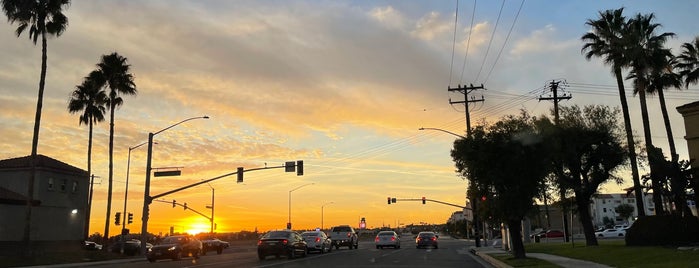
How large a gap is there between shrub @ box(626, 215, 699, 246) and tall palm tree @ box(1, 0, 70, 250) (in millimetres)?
35231

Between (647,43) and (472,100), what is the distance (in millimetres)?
14742

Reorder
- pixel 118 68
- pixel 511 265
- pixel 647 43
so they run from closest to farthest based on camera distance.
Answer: pixel 511 265 < pixel 647 43 < pixel 118 68

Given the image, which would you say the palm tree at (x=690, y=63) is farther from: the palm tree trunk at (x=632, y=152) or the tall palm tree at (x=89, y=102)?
the tall palm tree at (x=89, y=102)

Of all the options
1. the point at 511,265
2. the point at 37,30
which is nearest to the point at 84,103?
the point at 37,30

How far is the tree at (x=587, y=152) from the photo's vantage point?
3409cm

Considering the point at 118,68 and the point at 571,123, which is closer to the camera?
the point at 571,123

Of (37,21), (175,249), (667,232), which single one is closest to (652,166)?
(667,232)

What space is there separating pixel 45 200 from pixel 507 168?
1485 inches

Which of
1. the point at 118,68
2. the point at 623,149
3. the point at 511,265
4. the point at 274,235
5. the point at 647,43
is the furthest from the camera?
the point at 118,68

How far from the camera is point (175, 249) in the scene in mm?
32250

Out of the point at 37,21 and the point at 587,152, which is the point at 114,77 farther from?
the point at 587,152

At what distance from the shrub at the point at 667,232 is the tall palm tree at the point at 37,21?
35231 mm

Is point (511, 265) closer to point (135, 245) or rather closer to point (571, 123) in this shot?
point (571, 123)

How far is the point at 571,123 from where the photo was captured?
116 ft
